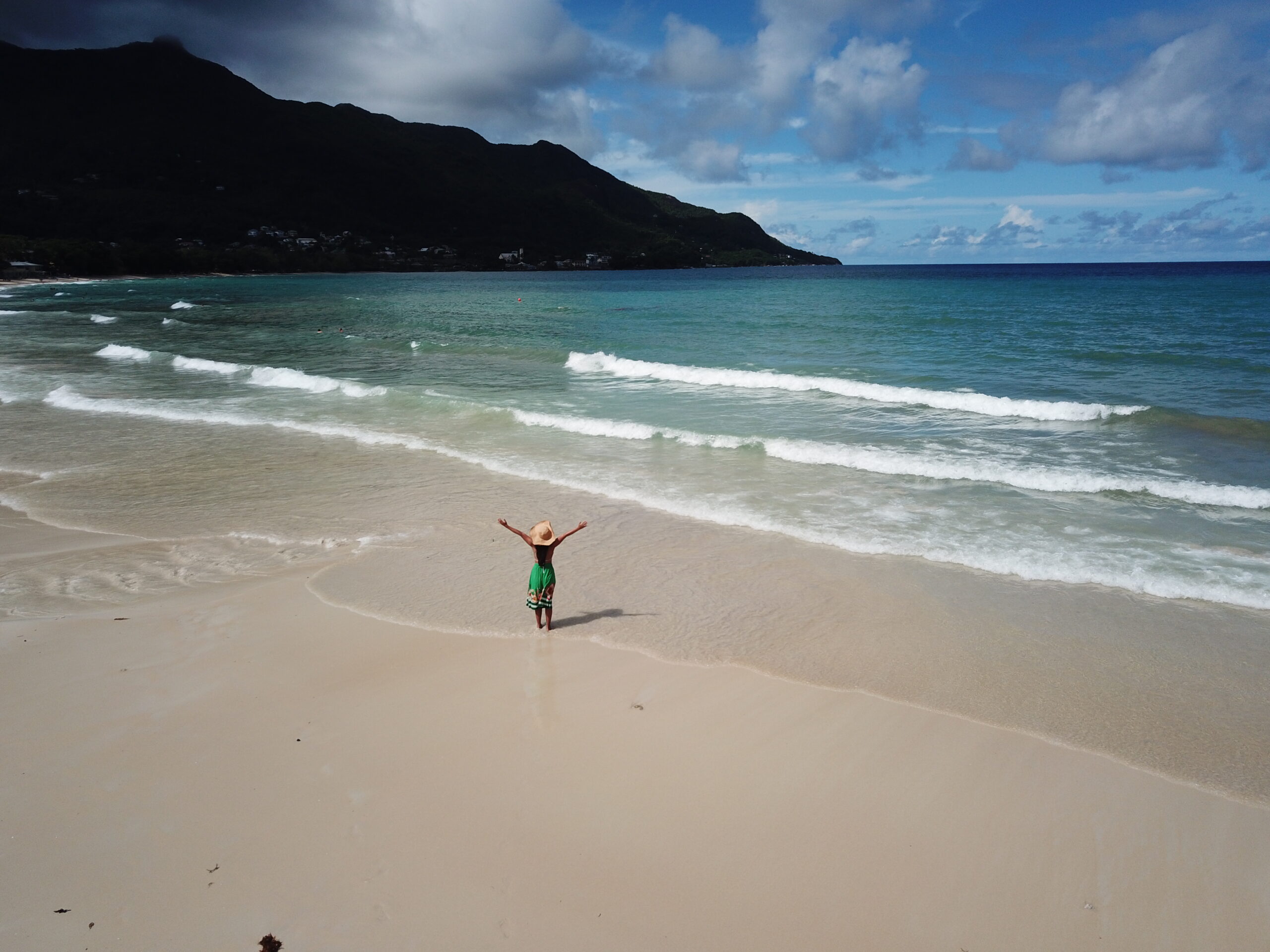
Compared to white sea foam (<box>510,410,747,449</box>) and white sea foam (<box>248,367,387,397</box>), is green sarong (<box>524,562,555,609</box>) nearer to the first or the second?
white sea foam (<box>510,410,747,449</box>)

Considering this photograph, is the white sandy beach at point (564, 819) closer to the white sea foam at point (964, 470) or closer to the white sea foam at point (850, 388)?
the white sea foam at point (964, 470)

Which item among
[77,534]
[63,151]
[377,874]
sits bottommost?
[77,534]

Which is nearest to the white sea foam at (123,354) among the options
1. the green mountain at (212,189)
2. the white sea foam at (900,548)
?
the white sea foam at (900,548)

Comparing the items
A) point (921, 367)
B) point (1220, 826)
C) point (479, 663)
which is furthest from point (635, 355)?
point (1220, 826)

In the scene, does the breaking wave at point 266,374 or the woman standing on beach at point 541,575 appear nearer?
the woman standing on beach at point 541,575

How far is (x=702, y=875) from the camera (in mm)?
3768

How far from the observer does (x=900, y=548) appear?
852 centimetres

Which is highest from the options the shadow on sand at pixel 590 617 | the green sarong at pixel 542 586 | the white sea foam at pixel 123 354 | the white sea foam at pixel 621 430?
the green sarong at pixel 542 586

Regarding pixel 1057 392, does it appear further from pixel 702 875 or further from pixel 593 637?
pixel 702 875

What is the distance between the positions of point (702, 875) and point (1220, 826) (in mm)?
3092

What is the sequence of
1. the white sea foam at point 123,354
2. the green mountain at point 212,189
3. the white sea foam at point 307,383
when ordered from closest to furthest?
the white sea foam at point 307,383
the white sea foam at point 123,354
the green mountain at point 212,189

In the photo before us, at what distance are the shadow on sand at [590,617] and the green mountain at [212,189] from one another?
115 meters

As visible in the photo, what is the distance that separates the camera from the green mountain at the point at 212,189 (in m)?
121

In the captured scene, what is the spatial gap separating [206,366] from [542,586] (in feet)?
75.4
